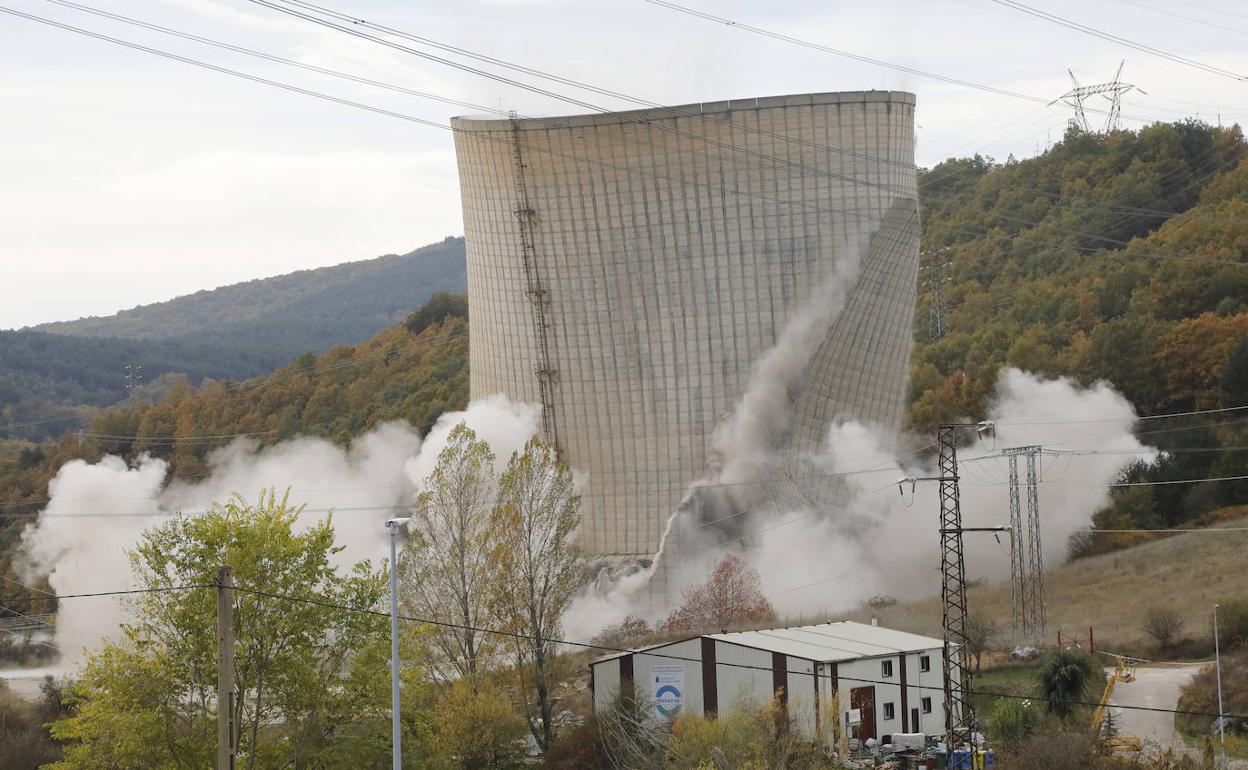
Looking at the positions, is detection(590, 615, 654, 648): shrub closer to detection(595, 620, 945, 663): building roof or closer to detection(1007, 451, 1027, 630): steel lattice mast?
detection(595, 620, 945, 663): building roof

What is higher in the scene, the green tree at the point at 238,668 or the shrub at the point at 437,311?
the shrub at the point at 437,311

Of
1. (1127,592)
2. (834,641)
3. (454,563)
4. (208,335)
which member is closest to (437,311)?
(1127,592)

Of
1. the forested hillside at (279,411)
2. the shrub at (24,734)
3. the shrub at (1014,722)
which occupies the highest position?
the forested hillside at (279,411)

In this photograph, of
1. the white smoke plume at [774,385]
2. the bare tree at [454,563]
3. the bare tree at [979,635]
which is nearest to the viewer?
the bare tree at [454,563]

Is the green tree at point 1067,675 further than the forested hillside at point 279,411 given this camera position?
No

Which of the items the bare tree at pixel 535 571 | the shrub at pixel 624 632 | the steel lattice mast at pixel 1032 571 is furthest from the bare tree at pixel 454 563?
the steel lattice mast at pixel 1032 571

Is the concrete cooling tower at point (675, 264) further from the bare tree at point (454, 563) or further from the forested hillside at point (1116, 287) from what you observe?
the forested hillside at point (1116, 287)

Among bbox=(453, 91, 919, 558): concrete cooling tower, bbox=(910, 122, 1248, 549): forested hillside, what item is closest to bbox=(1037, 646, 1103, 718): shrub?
bbox=(453, 91, 919, 558): concrete cooling tower
